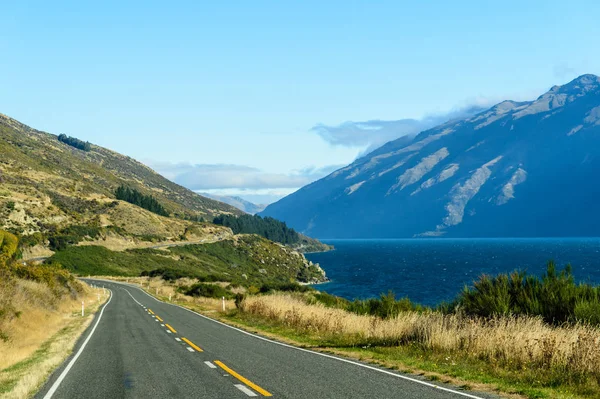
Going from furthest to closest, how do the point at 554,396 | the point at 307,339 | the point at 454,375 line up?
the point at 307,339 < the point at 454,375 < the point at 554,396

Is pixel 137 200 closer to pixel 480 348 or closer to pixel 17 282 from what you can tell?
pixel 17 282

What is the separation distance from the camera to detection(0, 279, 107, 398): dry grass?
39.9 ft

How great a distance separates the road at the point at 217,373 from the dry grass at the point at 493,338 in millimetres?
2642

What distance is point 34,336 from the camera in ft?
70.3

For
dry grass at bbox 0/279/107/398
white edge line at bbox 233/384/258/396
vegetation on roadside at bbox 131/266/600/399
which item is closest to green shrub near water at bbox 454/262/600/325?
vegetation on roadside at bbox 131/266/600/399

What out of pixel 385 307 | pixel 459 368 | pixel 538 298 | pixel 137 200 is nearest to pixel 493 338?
pixel 459 368

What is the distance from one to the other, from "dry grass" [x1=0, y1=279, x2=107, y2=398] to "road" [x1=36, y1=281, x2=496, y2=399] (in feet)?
1.55

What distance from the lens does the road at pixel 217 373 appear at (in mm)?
9781

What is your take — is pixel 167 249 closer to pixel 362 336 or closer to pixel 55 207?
pixel 55 207

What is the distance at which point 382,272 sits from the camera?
117 metres

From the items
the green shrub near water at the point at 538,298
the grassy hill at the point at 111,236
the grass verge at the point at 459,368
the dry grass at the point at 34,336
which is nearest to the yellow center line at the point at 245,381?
the grass verge at the point at 459,368

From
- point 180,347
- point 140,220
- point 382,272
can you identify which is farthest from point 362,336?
point 140,220

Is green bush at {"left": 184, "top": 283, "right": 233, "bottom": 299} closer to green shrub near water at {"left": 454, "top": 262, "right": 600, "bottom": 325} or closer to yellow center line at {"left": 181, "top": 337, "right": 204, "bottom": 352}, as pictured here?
yellow center line at {"left": 181, "top": 337, "right": 204, "bottom": 352}

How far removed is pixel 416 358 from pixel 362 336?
5.10 metres
